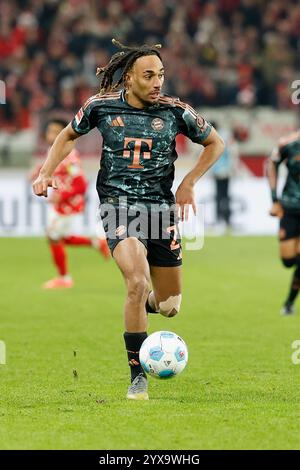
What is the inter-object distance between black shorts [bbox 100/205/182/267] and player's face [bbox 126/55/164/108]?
73 cm

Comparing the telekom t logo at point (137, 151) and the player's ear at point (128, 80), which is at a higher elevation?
the player's ear at point (128, 80)

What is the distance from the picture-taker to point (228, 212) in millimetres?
21312

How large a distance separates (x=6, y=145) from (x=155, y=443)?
59.9 feet

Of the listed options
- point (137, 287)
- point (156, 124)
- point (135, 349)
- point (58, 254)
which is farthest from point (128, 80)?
point (58, 254)

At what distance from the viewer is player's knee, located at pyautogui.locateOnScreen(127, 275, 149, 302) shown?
6836 millimetres

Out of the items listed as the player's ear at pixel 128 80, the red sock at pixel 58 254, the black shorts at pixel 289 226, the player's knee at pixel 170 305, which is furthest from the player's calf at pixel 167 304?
the red sock at pixel 58 254

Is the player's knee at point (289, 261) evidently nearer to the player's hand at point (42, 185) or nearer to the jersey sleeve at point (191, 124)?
the jersey sleeve at point (191, 124)

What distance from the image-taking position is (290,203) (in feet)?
38.7

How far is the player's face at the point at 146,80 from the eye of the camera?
7.12 m

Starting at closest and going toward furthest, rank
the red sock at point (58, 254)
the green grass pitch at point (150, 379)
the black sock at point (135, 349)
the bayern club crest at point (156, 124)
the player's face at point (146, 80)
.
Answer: the green grass pitch at point (150, 379)
the black sock at point (135, 349)
the player's face at point (146, 80)
the bayern club crest at point (156, 124)
the red sock at point (58, 254)

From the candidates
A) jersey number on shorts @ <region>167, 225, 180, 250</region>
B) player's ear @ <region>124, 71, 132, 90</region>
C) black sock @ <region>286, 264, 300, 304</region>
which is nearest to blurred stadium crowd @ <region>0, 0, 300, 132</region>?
black sock @ <region>286, 264, 300, 304</region>

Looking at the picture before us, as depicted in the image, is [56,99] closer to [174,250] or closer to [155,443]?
[174,250]

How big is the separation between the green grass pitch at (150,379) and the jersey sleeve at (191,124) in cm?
173

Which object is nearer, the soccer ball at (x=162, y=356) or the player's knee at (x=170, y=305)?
the soccer ball at (x=162, y=356)
